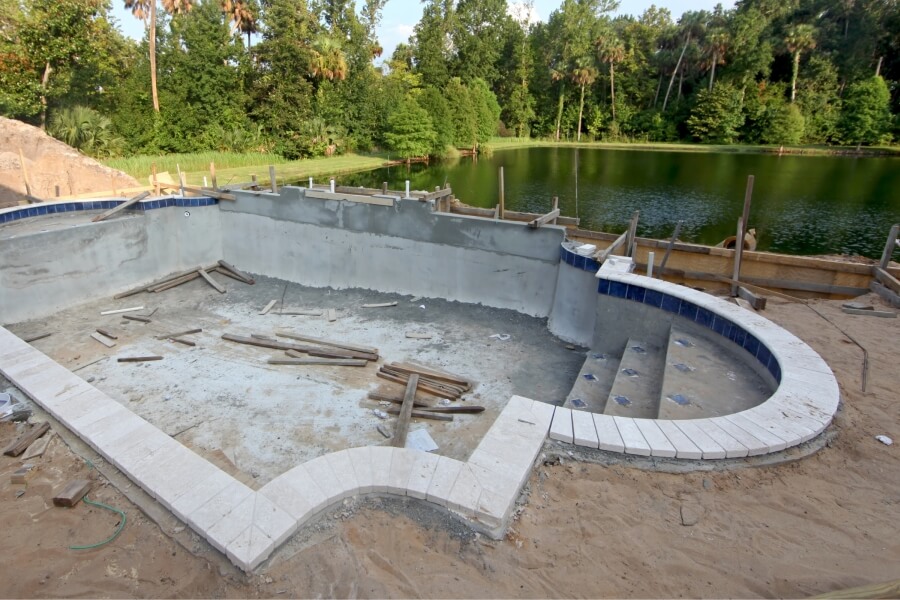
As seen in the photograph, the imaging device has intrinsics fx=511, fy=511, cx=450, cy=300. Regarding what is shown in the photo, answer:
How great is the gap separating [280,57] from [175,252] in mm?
30190

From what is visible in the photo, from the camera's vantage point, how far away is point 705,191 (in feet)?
93.9

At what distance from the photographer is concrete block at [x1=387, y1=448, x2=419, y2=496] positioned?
3486 millimetres

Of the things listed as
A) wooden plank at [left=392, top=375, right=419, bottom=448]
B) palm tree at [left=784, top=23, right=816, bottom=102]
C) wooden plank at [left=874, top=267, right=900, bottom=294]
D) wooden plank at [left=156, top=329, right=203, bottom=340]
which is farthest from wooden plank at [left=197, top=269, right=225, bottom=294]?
palm tree at [left=784, top=23, right=816, bottom=102]

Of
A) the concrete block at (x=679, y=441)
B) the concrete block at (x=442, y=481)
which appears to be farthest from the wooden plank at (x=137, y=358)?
the concrete block at (x=679, y=441)

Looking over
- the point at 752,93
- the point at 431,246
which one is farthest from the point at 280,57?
the point at 752,93

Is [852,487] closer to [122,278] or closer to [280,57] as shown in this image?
[122,278]

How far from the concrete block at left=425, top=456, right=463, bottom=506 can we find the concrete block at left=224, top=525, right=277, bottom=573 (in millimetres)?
1022

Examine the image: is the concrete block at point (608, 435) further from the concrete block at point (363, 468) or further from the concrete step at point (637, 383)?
the concrete block at point (363, 468)

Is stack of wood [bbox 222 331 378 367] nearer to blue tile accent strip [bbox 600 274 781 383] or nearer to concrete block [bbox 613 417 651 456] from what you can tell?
blue tile accent strip [bbox 600 274 781 383]

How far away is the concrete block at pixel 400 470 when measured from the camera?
11.4 feet

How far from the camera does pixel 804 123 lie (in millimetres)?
48844

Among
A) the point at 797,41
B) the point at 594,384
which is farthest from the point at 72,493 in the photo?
the point at 797,41

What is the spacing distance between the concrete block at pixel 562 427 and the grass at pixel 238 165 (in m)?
23.8

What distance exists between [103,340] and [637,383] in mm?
9154
